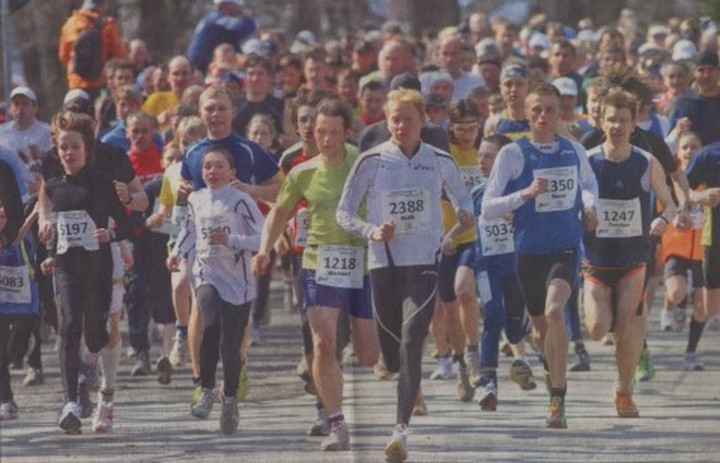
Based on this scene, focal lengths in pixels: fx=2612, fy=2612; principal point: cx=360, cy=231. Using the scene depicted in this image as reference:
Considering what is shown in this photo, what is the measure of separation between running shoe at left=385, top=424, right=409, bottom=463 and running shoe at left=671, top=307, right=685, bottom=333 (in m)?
6.66

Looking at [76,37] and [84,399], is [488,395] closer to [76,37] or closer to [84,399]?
[84,399]

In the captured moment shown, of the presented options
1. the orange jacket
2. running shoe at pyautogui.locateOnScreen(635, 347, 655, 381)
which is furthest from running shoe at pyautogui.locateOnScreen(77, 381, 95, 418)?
the orange jacket

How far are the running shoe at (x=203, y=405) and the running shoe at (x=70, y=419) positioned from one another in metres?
0.59

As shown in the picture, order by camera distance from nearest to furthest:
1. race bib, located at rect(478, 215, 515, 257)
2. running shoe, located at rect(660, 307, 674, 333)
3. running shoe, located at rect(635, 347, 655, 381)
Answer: race bib, located at rect(478, 215, 515, 257) → running shoe, located at rect(635, 347, 655, 381) → running shoe, located at rect(660, 307, 674, 333)

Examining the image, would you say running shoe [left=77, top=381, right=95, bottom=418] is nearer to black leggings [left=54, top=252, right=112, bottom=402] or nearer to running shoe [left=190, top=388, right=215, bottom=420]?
black leggings [left=54, top=252, right=112, bottom=402]

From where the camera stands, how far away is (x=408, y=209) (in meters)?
12.4

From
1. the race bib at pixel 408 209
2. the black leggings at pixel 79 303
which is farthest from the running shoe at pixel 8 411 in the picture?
the race bib at pixel 408 209

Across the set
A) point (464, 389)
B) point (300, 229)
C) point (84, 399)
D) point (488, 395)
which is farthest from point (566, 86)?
point (84, 399)

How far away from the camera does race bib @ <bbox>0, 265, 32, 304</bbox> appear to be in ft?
47.8

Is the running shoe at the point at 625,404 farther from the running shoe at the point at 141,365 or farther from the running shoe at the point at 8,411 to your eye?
the running shoe at the point at 141,365

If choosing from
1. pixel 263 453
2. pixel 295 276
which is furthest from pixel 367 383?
pixel 263 453

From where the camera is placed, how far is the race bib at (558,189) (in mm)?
13203

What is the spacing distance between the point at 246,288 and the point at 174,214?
3.47ft

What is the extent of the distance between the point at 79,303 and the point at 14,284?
128 cm
